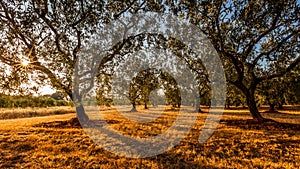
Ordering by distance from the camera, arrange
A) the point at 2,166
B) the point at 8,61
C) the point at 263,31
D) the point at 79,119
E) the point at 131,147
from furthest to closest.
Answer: the point at 79,119, the point at 263,31, the point at 8,61, the point at 131,147, the point at 2,166

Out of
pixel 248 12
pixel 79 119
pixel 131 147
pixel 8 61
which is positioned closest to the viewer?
pixel 131 147

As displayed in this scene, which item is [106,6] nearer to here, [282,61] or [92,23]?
[92,23]

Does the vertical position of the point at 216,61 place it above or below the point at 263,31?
below

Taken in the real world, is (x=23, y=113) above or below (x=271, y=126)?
below

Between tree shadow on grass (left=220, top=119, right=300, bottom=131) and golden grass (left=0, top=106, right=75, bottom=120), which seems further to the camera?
golden grass (left=0, top=106, right=75, bottom=120)

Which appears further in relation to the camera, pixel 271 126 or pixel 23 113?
pixel 23 113

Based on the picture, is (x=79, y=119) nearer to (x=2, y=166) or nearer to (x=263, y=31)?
(x=2, y=166)

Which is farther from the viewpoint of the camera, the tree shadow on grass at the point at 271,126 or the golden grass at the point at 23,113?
the golden grass at the point at 23,113

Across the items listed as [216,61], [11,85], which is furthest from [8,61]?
[216,61]

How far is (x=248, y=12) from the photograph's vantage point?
14.0m

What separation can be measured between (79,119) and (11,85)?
778 centimetres

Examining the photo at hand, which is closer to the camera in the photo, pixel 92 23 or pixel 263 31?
pixel 92 23

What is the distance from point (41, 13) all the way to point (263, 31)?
1836cm

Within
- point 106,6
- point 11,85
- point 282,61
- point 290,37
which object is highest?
point 106,6
